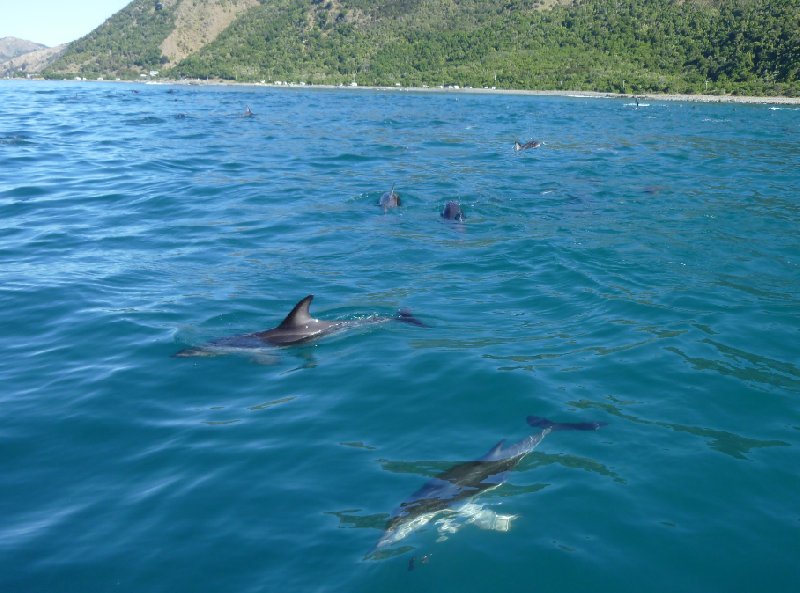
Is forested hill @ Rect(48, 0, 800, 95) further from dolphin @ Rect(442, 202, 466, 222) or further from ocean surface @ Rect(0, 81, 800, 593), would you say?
ocean surface @ Rect(0, 81, 800, 593)

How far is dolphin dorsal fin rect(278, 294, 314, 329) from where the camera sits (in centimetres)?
878

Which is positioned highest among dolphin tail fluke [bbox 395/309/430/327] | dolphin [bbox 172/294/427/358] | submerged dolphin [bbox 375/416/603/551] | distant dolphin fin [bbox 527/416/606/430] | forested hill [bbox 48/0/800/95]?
forested hill [bbox 48/0/800/95]

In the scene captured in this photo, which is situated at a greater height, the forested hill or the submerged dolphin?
the forested hill

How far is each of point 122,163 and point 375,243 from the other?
44.1ft

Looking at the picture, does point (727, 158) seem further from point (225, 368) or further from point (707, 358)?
point (225, 368)

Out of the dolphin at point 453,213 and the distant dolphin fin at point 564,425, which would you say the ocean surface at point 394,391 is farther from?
the dolphin at point 453,213

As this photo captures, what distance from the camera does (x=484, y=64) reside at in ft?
405

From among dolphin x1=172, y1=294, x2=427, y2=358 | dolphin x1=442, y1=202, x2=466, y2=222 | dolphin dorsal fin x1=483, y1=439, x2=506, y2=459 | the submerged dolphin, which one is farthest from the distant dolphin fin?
dolphin x1=442, y1=202, x2=466, y2=222


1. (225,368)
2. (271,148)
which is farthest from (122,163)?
(225,368)

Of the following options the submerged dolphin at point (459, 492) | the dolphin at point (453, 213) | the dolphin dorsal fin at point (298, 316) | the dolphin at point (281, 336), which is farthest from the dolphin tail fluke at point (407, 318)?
the dolphin at point (453, 213)

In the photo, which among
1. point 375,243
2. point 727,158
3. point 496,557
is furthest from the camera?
point 727,158

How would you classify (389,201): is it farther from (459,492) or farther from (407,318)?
(459,492)

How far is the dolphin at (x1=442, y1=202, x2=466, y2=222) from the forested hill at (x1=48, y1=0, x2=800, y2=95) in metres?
76.4

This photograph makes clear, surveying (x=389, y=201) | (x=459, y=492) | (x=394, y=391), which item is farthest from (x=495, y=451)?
(x=389, y=201)
